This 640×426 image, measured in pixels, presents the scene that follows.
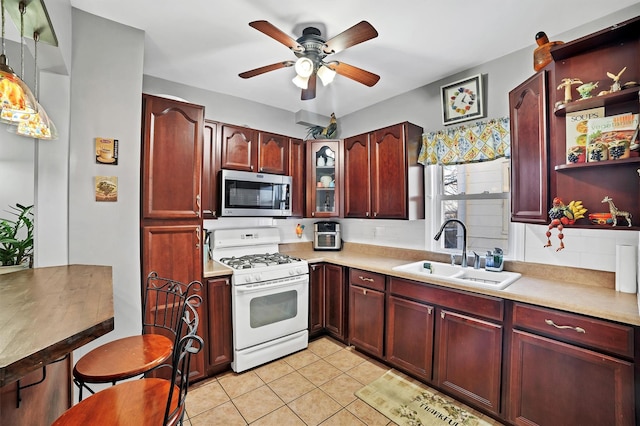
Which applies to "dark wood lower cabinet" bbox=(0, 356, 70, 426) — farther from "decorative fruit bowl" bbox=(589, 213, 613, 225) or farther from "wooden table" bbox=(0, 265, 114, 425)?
"decorative fruit bowl" bbox=(589, 213, 613, 225)

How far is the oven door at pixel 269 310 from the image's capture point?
247 cm

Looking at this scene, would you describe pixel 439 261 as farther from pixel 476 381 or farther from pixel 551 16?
pixel 551 16

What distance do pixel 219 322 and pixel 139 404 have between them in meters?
1.46

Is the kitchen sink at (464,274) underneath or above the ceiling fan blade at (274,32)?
underneath

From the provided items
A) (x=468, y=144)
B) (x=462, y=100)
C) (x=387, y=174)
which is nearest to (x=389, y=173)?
(x=387, y=174)

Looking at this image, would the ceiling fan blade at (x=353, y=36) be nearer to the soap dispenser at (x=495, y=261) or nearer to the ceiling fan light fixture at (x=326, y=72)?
the ceiling fan light fixture at (x=326, y=72)

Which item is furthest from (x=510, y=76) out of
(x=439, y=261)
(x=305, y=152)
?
(x=305, y=152)

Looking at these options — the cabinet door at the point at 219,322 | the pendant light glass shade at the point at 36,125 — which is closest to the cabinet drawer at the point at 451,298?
the cabinet door at the point at 219,322

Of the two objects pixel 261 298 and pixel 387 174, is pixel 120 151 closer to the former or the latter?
pixel 261 298

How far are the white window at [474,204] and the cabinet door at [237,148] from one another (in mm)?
1814

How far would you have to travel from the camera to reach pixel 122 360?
1354 mm

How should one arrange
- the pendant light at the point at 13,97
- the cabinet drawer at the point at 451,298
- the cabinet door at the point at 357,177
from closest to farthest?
the pendant light at the point at 13,97 < the cabinet drawer at the point at 451,298 < the cabinet door at the point at 357,177

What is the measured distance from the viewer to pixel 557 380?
5.37 feet

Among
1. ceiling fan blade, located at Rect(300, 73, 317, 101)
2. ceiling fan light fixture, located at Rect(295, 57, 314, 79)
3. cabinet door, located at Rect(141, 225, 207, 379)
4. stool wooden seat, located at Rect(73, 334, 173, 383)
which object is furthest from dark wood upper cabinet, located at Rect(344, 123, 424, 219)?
stool wooden seat, located at Rect(73, 334, 173, 383)
